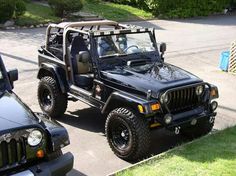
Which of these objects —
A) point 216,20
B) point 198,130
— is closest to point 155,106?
Answer: point 198,130

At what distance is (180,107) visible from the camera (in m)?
6.12

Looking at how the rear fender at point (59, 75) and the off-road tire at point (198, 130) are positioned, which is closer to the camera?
the off-road tire at point (198, 130)

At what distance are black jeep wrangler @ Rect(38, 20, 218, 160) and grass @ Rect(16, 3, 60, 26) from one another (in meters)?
10.7

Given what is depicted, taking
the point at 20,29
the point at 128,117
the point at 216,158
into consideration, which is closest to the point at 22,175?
the point at 128,117

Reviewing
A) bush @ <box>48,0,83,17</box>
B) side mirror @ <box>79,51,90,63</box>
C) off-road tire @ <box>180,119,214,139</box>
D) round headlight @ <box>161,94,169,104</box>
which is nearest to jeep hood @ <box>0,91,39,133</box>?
side mirror @ <box>79,51,90,63</box>

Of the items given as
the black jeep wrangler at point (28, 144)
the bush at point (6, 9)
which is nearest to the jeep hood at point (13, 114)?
the black jeep wrangler at point (28, 144)

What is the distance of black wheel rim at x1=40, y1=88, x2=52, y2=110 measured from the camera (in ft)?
24.8

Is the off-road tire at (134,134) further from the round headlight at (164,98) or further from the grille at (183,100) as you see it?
the grille at (183,100)

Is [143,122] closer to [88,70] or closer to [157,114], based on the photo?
[157,114]

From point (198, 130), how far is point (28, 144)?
132 inches

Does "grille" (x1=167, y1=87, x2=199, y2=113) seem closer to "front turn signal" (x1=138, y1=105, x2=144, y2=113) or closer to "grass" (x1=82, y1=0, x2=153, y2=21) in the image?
"front turn signal" (x1=138, y1=105, x2=144, y2=113)

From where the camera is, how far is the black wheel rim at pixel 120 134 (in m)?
5.88

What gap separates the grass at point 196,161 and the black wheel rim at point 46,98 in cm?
268

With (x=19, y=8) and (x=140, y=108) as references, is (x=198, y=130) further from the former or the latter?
(x=19, y=8)
